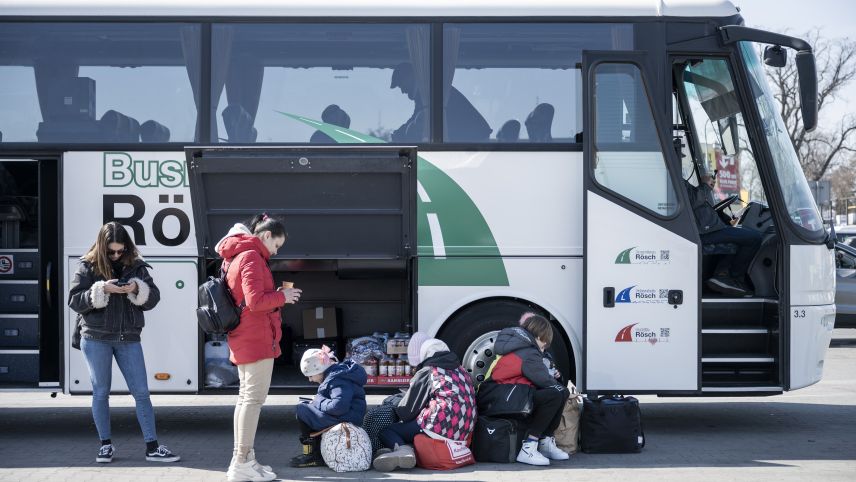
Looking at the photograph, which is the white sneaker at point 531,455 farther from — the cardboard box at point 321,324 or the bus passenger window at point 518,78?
the cardboard box at point 321,324

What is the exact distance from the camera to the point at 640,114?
8383 mm

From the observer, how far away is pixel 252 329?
6805 mm

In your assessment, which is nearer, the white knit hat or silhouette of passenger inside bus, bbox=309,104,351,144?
the white knit hat

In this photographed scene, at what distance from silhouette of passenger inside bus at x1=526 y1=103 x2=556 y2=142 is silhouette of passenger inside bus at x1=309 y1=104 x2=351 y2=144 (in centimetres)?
156

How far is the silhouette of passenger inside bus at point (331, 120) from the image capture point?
8406 mm

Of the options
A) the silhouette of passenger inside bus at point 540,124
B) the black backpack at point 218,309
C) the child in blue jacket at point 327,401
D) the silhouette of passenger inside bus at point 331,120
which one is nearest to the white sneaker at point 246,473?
the child in blue jacket at point 327,401

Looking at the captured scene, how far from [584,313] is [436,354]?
149 centimetres

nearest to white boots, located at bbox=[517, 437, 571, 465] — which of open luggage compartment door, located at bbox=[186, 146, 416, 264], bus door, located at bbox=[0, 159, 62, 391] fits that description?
open luggage compartment door, located at bbox=[186, 146, 416, 264]

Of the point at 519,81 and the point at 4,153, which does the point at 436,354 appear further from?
the point at 4,153

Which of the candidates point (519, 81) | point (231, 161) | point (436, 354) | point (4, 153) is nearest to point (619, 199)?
point (519, 81)

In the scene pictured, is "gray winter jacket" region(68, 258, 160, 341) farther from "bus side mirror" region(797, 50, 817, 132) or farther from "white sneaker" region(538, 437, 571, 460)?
"bus side mirror" region(797, 50, 817, 132)

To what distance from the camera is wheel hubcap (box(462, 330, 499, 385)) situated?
27.6 ft

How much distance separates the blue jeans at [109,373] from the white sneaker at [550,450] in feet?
10.0

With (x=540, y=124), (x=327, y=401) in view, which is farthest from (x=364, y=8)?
(x=327, y=401)
